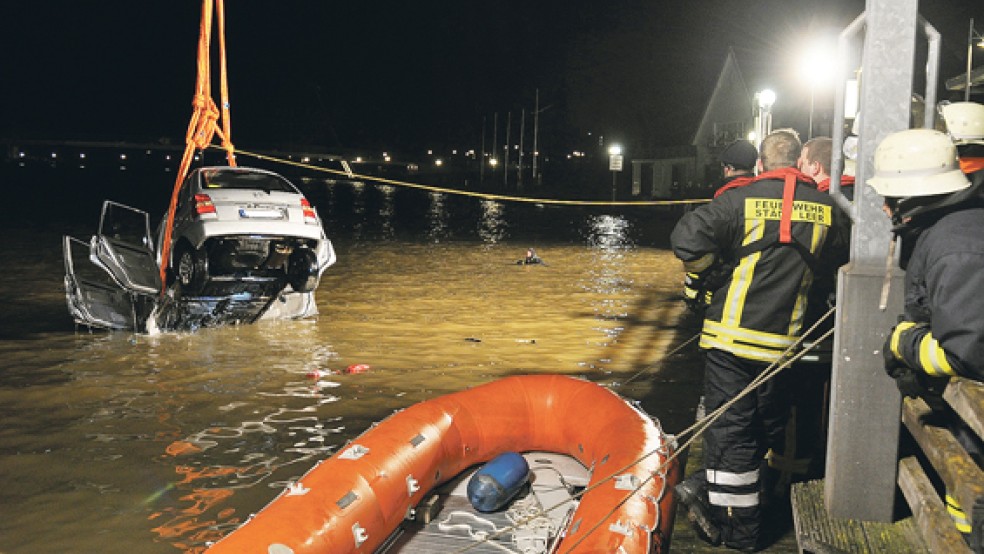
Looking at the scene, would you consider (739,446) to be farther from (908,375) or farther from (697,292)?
(908,375)

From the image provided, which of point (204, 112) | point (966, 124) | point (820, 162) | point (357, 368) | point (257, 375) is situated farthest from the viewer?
point (204, 112)

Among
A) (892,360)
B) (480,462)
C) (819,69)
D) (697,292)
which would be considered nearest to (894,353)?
(892,360)

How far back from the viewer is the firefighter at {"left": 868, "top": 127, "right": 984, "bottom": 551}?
3.12m

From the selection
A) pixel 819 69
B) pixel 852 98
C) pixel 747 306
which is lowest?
pixel 747 306

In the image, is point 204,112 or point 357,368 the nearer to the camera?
point 357,368

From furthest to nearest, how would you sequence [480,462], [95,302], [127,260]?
[95,302] < [127,260] < [480,462]

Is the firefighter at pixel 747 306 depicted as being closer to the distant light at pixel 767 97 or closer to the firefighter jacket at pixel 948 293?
the firefighter jacket at pixel 948 293

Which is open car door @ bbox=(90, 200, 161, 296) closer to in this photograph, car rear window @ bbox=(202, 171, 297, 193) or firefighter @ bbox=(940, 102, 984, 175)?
car rear window @ bbox=(202, 171, 297, 193)

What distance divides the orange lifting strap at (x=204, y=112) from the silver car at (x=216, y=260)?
0.20 metres

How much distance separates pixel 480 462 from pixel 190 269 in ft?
20.8

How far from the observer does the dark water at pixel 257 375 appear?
5.88 meters

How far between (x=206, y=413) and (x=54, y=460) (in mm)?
1449

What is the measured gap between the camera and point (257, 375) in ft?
30.2

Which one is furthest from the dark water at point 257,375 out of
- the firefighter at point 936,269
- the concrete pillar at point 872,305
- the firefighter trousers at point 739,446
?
the firefighter at point 936,269
